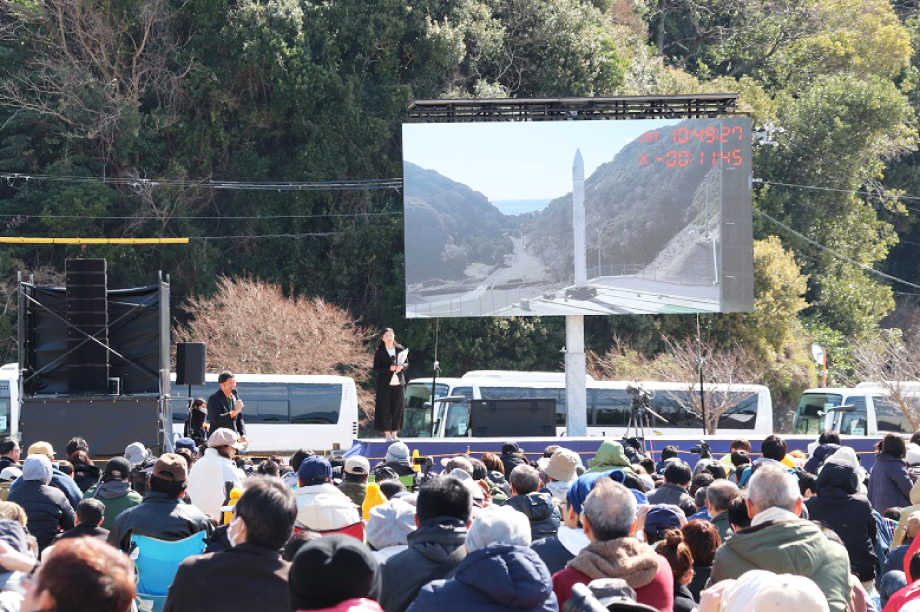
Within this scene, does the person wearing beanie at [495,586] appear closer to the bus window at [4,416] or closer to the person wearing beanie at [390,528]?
the person wearing beanie at [390,528]

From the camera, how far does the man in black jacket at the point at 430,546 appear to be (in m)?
4.96

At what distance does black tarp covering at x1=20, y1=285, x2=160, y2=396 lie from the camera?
15281mm

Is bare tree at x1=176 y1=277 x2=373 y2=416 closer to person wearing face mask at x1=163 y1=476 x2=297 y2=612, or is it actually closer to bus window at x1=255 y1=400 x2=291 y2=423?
bus window at x1=255 y1=400 x2=291 y2=423

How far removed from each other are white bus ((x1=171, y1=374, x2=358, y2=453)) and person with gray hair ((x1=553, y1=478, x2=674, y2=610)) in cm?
2262

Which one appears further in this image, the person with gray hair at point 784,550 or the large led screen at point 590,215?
the large led screen at point 590,215

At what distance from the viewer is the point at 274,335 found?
3228 cm

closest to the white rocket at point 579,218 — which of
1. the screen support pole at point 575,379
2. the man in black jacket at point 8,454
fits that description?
the screen support pole at point 575,379

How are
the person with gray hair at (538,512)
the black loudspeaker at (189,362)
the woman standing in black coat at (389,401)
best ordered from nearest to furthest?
1. the person with gray hair at (538,512)
2. the black loudspeaker at (189,362)
3. the woman standing in black coat at (389,401)

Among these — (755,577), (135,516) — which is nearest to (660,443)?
(135,516)

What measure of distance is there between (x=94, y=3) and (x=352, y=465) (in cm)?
3283

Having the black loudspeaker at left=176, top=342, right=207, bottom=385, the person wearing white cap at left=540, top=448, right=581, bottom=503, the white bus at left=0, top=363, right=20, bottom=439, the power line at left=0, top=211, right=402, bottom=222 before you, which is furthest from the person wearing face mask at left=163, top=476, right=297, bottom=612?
the power line at left=0, top=211, right=402, bottom=222

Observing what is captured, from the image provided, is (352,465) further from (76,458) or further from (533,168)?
(533,168)

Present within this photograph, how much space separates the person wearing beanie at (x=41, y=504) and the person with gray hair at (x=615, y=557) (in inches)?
164

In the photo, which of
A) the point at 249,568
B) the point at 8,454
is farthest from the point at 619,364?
the point at 249,568
